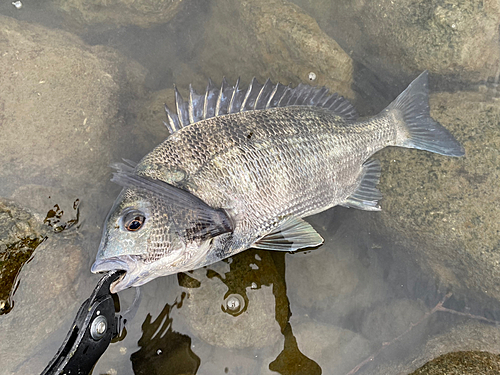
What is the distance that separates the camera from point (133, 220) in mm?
1990

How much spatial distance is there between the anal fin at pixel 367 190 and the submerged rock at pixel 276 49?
1091 millimetres

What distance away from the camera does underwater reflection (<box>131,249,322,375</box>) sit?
2734 mm

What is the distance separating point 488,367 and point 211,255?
2.65 metres

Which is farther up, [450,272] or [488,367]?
[450,272]

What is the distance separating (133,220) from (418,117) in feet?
9.39

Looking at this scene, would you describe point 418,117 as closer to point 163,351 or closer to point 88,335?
point 163,351

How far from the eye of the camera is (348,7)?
12.4ft

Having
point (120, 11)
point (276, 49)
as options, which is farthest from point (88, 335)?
point (120, 11)

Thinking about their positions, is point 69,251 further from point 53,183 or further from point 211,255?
point 211,255

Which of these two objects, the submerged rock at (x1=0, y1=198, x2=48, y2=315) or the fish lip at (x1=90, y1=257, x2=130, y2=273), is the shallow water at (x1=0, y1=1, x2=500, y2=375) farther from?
the fish lip at (x1=90, y1=257, x2=130, y2=273)

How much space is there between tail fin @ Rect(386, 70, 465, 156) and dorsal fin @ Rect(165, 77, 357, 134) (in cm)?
52

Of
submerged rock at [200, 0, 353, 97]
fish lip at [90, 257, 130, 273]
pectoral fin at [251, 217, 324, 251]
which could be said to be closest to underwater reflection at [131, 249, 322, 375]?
pectoral fin at [251, 217, 324, 251]

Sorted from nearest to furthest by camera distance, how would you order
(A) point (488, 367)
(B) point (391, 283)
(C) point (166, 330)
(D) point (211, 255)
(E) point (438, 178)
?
1. (D) point (211, 255)
2. (A) point (488, 367)
3. (C) point (166, 330)
4. (E) point (438, 178)
5. (B) point (391, 283)

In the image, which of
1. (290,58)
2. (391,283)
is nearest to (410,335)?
(391,283)
